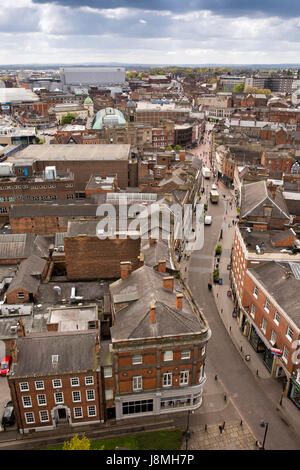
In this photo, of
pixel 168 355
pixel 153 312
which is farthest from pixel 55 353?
pixel 168 355

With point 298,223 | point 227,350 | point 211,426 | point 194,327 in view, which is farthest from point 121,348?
point 298,223

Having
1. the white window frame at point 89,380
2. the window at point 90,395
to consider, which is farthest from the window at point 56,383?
the window at point 90,395

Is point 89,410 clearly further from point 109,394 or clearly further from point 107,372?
point 107,372

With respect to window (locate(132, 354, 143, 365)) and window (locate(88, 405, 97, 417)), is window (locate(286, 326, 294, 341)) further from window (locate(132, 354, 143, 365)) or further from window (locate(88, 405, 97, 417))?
window (locate(88, 405, 97, 417))

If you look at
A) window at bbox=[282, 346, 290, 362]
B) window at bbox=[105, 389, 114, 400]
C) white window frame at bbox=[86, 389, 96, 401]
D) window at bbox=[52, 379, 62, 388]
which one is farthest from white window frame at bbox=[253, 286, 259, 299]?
window at bbox=[52, 379, 62, 388]

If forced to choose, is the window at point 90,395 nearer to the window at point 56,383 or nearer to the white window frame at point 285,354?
the window at point 56,383

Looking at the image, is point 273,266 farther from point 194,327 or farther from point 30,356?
point 30,356
